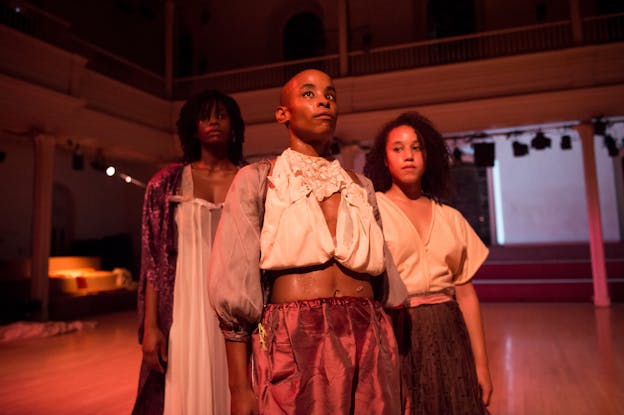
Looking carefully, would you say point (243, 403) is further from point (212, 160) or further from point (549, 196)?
point (549, 196)

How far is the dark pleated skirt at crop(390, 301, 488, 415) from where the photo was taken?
1.67 metres

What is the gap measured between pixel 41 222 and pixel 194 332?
702 centimetres

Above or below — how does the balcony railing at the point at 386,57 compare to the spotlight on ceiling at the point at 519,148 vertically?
above

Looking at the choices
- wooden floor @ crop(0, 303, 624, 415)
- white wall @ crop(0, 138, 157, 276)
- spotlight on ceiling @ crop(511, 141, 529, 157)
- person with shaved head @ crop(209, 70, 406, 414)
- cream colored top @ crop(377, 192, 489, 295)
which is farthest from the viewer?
white wall @ crop(0, 138, 157, 276)

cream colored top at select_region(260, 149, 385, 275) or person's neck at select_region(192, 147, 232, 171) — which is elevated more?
person's neck at select_region(192, 147, 232, 171)

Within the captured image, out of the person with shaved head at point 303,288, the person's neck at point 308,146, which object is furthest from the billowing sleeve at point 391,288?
the person's neck at point 308,146

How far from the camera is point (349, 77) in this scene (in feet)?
30.7

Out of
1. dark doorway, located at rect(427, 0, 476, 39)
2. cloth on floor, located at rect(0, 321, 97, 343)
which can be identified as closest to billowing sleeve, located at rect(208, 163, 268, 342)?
cloth on floor, located at rect(0, 321, 97, 343)

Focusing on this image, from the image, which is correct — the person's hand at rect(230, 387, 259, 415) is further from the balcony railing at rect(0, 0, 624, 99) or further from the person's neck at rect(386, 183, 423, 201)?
the balcony railing at rect(0, 0, 624, 99)

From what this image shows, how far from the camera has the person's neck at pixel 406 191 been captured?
1.97 metres

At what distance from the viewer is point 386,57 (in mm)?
10633

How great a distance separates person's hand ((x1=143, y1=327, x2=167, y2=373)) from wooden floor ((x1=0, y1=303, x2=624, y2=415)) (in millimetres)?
1764

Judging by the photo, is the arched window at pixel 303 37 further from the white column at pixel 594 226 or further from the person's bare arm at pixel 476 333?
the person's bare arm at pixel 476 333

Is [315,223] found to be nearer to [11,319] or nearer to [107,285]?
[11,319]
